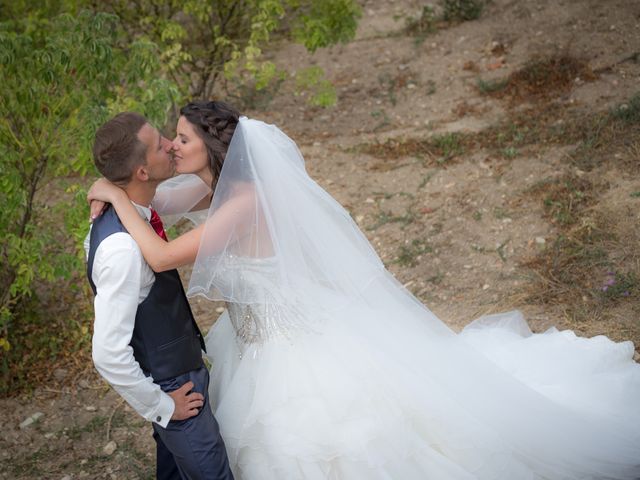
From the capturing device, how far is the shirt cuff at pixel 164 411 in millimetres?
3107

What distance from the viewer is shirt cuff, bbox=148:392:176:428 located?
311 centimetres

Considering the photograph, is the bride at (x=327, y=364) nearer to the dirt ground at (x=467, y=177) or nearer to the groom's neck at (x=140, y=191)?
the groom's neck at (x=140, y=191)

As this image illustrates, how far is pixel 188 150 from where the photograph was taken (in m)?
3.40

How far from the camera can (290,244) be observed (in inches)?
135

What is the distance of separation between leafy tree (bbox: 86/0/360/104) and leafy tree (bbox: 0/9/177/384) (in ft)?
5.68

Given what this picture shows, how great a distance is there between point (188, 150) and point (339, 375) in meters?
1.22

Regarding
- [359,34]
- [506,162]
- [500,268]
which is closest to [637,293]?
[500,268]

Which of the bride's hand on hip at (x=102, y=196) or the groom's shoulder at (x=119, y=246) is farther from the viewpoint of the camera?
the bride's hand on hip at (x=102, y=196)

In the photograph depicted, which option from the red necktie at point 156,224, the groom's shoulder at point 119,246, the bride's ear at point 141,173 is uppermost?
the bride's ear at point 141,173

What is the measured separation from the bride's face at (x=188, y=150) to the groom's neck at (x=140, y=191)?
0.16 meters

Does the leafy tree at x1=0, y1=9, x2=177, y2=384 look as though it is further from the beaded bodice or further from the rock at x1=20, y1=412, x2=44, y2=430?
the beaded bodice

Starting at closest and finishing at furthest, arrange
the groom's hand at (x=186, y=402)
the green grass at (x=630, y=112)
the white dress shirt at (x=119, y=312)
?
the white dress shirt at (x=119, y=312)
the groom's hand at (x=186, y=402)
the green grass at (x=630, y=112)

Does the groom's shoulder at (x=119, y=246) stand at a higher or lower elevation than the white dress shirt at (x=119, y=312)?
higher

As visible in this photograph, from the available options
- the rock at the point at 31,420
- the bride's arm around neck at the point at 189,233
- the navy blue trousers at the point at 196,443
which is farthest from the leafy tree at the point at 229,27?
the navy blue trousers at the point at 196,443
